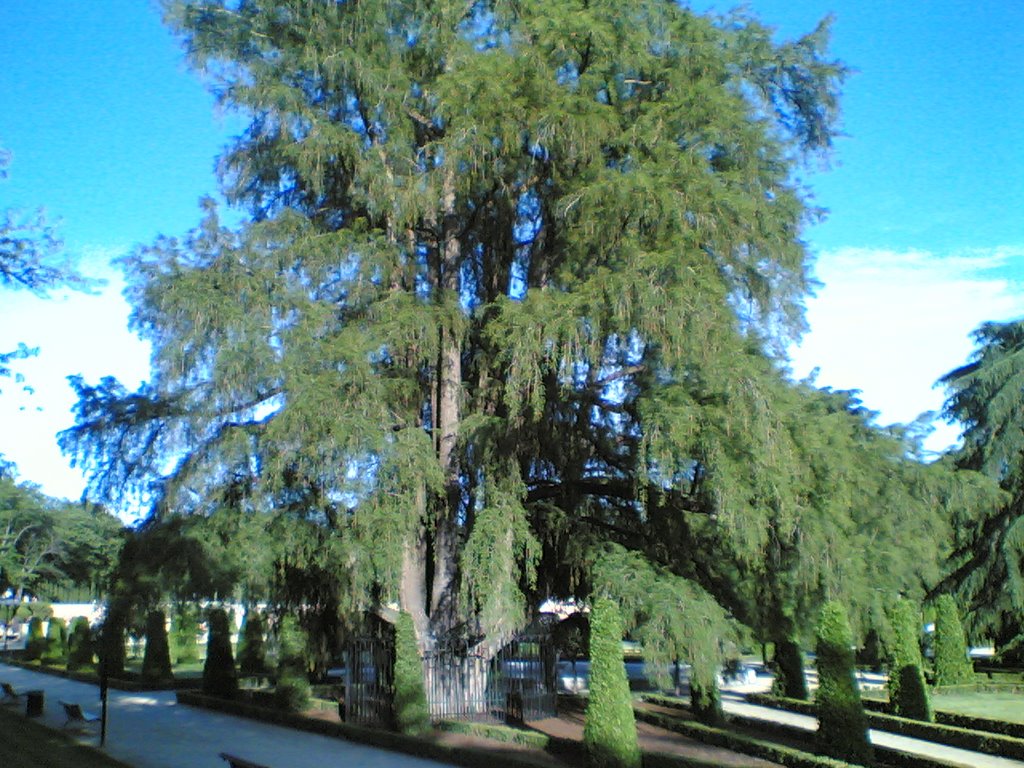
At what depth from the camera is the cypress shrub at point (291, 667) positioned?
68.6ft

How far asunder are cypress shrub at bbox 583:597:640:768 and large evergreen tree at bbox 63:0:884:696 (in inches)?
106

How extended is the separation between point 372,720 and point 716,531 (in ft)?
26.3

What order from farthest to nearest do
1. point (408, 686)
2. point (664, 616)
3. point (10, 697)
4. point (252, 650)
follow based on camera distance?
point (252, 650) < point (10, 697) < point (408, 686) < point (664, 616)

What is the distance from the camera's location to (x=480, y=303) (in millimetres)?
22406

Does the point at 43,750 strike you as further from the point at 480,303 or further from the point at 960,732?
the point at 960,732

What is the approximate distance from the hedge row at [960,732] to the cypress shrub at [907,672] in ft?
1.21

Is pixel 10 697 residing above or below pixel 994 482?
below

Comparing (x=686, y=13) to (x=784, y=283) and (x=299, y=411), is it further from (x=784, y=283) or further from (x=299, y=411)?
(x=299, y=411)

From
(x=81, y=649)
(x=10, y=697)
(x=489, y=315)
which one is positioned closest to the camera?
A: (x=489, y=315)

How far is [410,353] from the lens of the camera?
21.0 m

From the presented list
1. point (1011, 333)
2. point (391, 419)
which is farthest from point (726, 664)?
point (1011, 333)

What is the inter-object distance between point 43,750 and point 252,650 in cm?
1576

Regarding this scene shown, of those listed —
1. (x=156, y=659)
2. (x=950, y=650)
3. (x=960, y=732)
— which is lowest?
(x=960, y=732)

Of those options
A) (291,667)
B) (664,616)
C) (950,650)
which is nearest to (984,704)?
(950,650)
